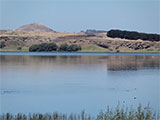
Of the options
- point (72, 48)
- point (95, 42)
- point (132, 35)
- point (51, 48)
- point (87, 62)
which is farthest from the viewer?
point (132, 35)

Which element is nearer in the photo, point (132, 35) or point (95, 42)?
point (95, 42)

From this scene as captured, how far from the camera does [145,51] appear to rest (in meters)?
123

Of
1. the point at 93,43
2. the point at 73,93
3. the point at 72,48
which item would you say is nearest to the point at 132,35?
the point at 93,43

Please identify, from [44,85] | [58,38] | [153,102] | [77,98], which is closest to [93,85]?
[44,85]

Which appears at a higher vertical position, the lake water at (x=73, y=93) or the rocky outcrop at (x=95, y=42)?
the lake water at (x=73, y=93)

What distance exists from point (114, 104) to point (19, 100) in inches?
205

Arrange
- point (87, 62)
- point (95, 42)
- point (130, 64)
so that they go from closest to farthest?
point (130, 64)
point (87, 62)
point (95, 42)

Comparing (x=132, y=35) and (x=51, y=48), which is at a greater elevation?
(x=132, y=35)

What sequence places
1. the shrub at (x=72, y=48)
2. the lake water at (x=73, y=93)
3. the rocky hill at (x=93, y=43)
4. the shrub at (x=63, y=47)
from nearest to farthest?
the lake water at (x=73, y=93), the shrub at (x=72, y=48), the shrub at (x=63, y=47), the rocky hill at (x=93, y=43)

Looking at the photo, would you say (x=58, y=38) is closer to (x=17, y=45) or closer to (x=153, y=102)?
(x=17, y=45)

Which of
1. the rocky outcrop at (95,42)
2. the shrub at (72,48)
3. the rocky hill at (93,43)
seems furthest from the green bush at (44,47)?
the rocky outcrop at (95,42)

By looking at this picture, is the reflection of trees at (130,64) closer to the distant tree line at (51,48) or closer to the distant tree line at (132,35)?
the distant tree line at (51,48)

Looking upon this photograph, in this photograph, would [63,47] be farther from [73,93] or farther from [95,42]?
[73,93]

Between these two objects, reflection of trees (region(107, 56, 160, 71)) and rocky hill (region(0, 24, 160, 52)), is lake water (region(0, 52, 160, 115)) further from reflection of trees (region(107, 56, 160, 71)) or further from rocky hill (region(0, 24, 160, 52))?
rocky hill (region(0, 24, 160, 52))
